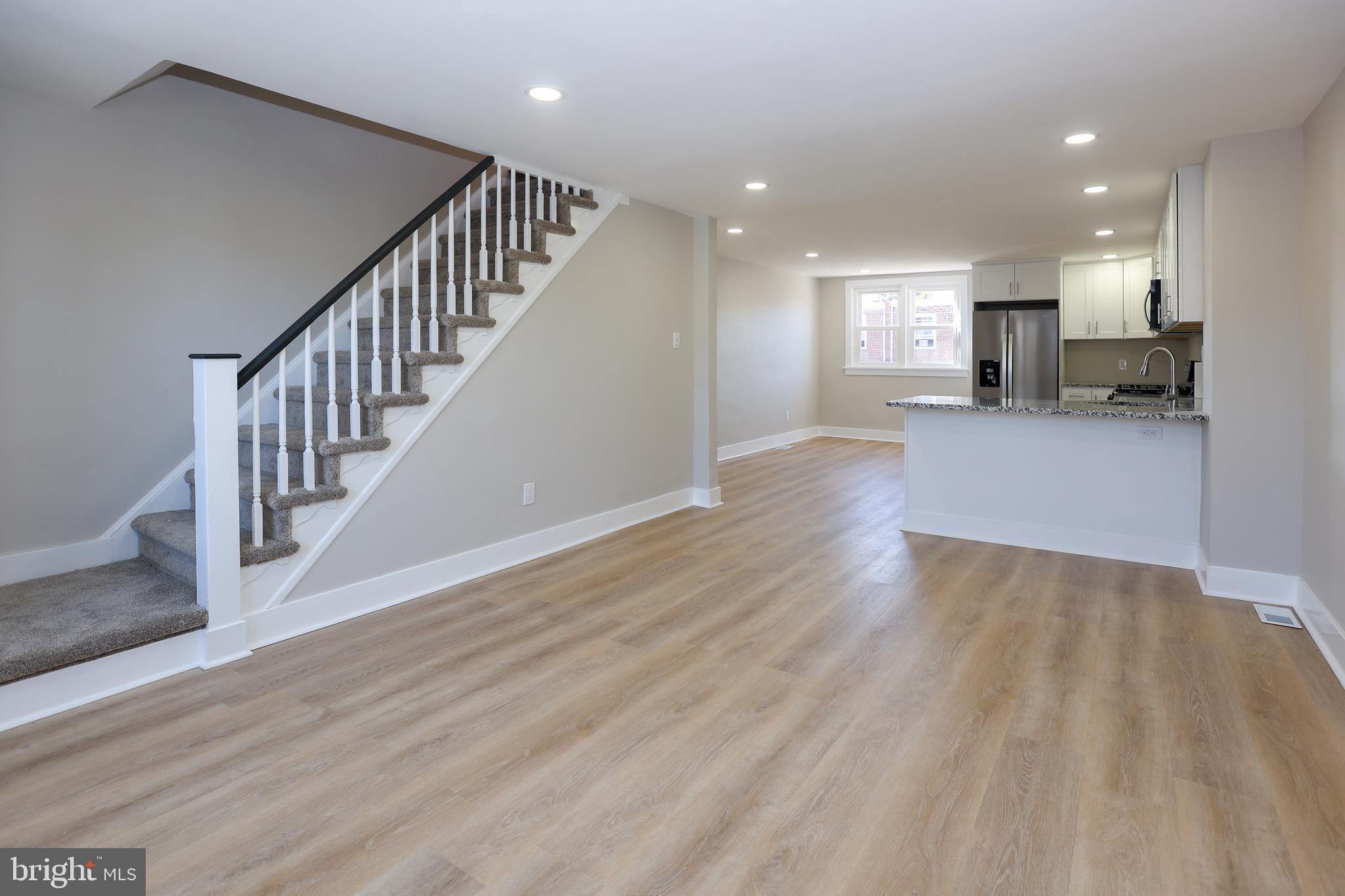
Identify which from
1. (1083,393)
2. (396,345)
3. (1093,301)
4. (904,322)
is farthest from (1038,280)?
(396,345)

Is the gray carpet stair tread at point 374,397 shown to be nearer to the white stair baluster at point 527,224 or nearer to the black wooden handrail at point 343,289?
the black wooden handrail at point 343,289

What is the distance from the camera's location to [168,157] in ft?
11.3

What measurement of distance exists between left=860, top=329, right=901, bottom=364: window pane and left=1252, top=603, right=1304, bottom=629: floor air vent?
20.8 ft

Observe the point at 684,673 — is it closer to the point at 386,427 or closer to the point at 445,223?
the point at 386,427

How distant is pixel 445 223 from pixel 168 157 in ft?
5.33

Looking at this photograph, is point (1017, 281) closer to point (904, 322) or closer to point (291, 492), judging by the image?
point (904, 322)

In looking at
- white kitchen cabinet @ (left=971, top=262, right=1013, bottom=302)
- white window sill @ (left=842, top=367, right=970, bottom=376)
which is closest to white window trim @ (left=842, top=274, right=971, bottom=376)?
white window sill @ (left=842, top=367, right=970, bottom=376)

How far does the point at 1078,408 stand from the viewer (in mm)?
4254

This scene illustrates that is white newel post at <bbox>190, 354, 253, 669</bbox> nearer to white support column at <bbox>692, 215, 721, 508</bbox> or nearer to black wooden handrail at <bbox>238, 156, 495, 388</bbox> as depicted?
black wooden handrail at <bbox>238, 156, 495, 388</bbox>

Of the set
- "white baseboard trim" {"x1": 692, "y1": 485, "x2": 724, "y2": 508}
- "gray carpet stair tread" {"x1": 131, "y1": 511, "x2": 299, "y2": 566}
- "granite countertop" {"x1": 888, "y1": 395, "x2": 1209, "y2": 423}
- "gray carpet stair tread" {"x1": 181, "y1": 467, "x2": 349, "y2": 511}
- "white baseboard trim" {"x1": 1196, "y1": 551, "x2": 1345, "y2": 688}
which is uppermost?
"granite countertop" {"x1": 888, "y1": 395, "x2": 1209, "y2": 423}

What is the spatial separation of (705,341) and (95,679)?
13.4ft

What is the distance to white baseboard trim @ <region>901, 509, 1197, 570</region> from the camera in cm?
405

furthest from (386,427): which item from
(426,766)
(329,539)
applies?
(426,766)

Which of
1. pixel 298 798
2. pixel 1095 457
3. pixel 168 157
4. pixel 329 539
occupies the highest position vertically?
pixel 168 157
